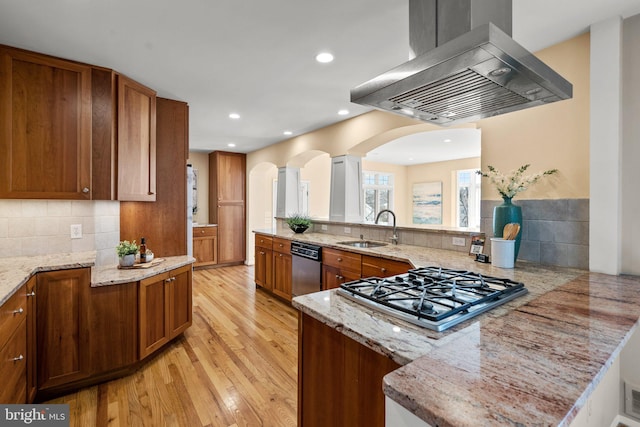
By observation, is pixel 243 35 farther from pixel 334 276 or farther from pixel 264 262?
pixel 264 262

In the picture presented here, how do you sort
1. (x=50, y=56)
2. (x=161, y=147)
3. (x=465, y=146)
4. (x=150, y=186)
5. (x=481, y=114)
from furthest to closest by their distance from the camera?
(x=465, y=146)
(x=161, y=147)
(x=150, y=186)
(x=50, y=56)
(x=481, y=114)

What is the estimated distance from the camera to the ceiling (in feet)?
5.91

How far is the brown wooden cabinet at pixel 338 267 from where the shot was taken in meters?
2.96

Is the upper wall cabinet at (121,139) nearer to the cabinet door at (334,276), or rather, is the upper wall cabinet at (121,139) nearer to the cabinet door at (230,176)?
the cabinet door at (334,276)

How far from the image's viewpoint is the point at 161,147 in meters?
3.19

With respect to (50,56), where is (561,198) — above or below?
below

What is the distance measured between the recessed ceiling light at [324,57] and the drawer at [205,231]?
4655 millimetres

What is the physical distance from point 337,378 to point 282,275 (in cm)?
302

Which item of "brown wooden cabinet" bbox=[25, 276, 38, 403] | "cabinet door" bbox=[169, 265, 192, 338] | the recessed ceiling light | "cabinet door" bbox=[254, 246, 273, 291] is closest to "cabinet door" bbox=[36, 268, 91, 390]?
"brown wooden cabinet" bbox=[25, 276, 38, 403]

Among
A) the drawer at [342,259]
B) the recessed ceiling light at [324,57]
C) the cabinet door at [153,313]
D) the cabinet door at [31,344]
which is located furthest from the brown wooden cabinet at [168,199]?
the recessed ceiling light at [324,57]

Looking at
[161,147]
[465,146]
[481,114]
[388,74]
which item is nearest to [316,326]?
[388,74]

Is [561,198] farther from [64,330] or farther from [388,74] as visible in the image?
[64,330]

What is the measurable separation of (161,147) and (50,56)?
1.06 meters

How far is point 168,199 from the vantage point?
324 cm
